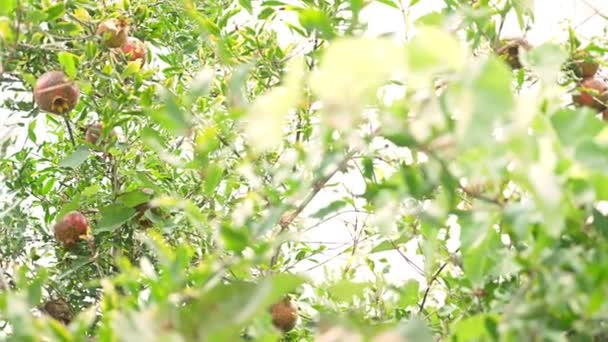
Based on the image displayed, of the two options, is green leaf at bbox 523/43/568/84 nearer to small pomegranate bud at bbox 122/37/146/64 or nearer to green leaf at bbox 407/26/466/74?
green leaf at bbox 407/26/466/74

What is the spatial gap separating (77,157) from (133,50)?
0.20m

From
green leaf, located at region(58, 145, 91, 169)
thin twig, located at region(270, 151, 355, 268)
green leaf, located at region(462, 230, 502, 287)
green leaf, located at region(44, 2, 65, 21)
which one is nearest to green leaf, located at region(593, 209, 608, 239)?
green leaf, located at region(462, 230, 502, 287)

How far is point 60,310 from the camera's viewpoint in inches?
54.9

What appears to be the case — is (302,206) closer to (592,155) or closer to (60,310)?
(592,155)

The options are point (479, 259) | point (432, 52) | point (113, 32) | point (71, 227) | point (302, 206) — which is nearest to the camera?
point (432, 52)

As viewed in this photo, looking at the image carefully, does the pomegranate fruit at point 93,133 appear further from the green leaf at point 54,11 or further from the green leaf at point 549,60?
the green leaf at point 549,60

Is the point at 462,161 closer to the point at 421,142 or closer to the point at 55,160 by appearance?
the point at 421,142

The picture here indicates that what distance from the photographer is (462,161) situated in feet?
1.33

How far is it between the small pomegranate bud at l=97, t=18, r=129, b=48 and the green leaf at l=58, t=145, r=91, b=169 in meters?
0.16

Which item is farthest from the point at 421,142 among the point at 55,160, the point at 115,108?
the point at 55,160

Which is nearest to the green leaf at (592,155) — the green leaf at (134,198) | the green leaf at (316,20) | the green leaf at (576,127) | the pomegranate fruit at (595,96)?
the green leaf at (576,127)

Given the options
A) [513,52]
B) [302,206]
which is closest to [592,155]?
[302,206]

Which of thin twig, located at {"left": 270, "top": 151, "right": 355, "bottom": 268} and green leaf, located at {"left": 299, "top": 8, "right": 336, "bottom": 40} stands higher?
green leaf, located at {"left": 299, "top": 8, "right": 336, "bottom": 40}

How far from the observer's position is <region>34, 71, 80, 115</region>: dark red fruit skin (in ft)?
4.09
